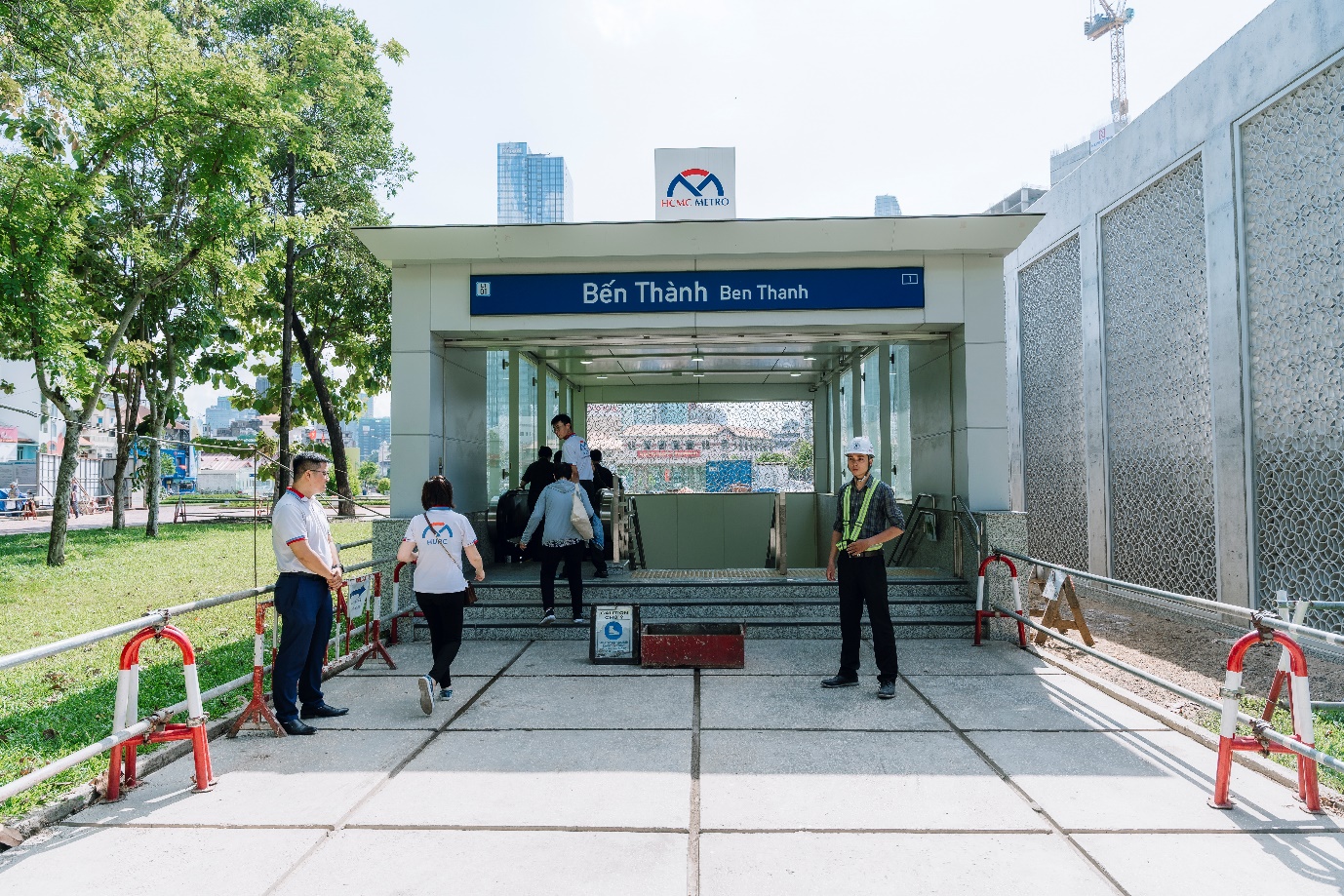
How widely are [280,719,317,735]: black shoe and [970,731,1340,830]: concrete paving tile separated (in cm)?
413

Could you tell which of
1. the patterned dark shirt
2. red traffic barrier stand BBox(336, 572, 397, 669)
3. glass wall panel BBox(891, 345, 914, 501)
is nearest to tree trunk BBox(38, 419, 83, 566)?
red traffic barrier stand BBox(336, 572, 397, 669)

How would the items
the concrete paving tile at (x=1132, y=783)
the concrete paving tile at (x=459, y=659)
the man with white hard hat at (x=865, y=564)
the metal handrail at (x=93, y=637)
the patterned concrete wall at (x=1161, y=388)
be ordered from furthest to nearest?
the patterned concrete wall at (x=1161, y=388)
the concrete paving tile at (x=459, y=659)
the man with white hard hat at (x=865, y=564)
the concrete paving tile at (x=1132, y=783)
the metal handrail at (x=93, y=637)

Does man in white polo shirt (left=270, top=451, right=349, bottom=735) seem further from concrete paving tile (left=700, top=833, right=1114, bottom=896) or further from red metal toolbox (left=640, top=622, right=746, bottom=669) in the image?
concrete paving tile (left=700, top=833, right=1114, bottom=896)

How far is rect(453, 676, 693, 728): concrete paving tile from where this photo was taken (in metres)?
5.81

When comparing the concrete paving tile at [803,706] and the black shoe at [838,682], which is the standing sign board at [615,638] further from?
the black shoe at [838,682]

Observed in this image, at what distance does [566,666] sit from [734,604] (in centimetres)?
208

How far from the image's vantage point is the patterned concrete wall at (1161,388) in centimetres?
987

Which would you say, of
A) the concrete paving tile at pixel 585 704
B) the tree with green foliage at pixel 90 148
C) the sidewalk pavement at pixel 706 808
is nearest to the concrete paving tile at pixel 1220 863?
the sidewalk pavement at pixel 706 808

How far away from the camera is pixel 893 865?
3.67m

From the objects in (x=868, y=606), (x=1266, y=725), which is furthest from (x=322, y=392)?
(x=1266, y=725)

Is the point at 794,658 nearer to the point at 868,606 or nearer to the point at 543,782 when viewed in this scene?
the point at 868,606

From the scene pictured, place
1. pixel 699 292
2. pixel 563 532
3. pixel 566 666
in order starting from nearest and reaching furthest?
pixel 566 666 → pixel 563 532 → pixel 699 292

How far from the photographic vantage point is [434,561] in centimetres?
625

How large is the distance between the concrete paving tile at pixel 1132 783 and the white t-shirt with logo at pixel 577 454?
6.10 metres
